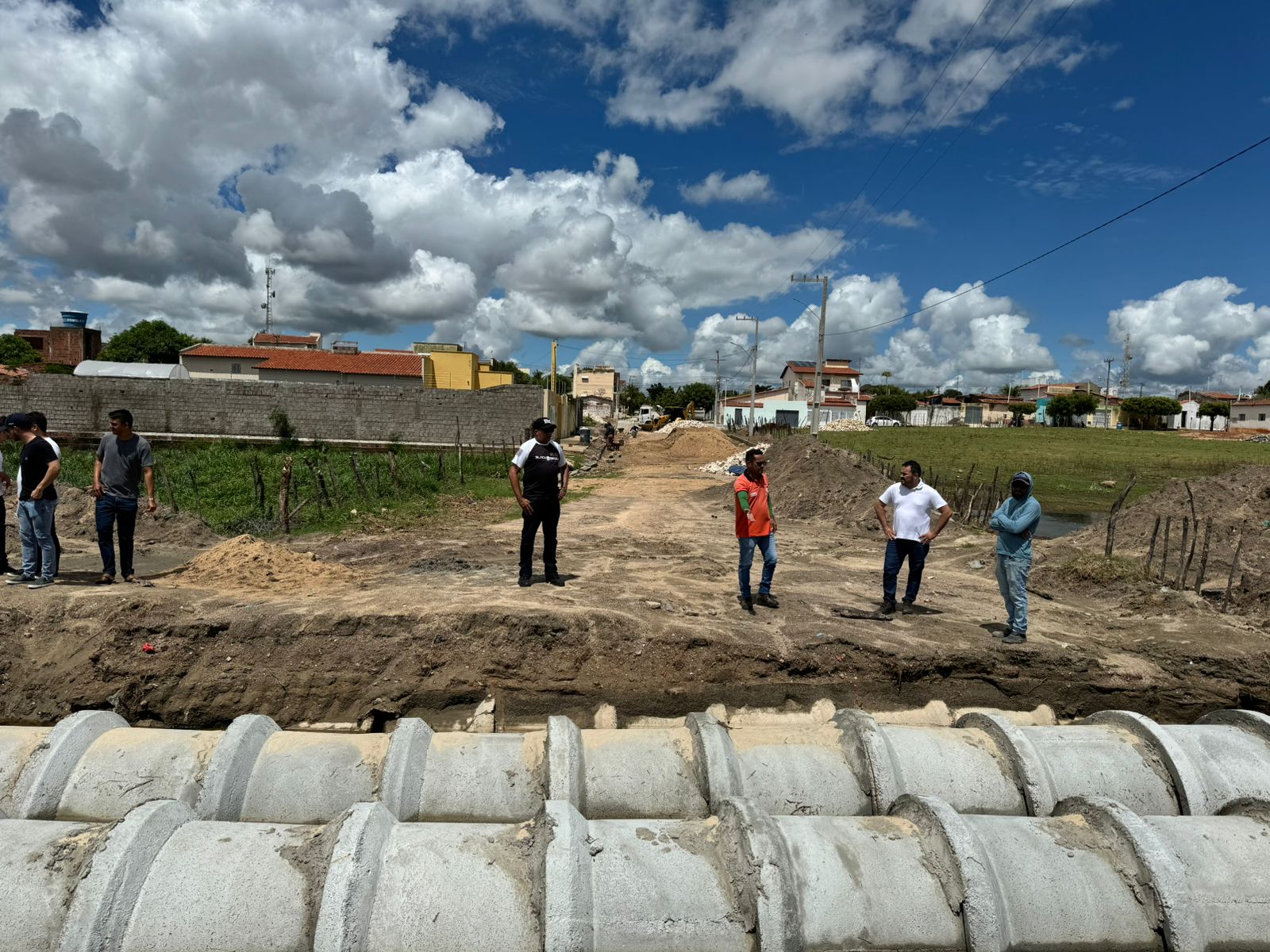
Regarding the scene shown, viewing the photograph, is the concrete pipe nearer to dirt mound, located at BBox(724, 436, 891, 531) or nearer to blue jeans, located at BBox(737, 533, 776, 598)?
blue jeans, located at BBox(737, 533, 776, 598)

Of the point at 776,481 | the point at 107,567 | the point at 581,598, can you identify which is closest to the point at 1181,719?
the point at 581,598

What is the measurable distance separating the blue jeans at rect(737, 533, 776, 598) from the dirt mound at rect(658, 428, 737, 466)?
79.6ft

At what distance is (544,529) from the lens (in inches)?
286

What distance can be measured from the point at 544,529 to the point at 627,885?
4619 millimetres

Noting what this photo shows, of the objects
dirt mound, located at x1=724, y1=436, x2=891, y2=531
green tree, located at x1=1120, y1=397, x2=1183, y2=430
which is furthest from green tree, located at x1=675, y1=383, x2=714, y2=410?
dirt mound, located at x1=724, y1=436, x2=891, y2=531

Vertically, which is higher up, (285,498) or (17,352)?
(17,352)

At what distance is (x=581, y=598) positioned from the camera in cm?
694

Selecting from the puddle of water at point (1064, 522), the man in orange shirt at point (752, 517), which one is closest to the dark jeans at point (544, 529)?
the man in orange shirt at point (752, 517)

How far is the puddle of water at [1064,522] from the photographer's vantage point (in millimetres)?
13656

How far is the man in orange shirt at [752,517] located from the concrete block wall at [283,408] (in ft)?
60.3

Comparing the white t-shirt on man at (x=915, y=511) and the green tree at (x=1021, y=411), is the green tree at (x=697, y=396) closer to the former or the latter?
the green tree at (x=1021, y=411)

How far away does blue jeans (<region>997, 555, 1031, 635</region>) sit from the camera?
6258 mm

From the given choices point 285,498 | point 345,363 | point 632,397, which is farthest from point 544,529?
point 632,397

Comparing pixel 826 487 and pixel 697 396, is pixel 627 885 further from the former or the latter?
pixel 697 396
